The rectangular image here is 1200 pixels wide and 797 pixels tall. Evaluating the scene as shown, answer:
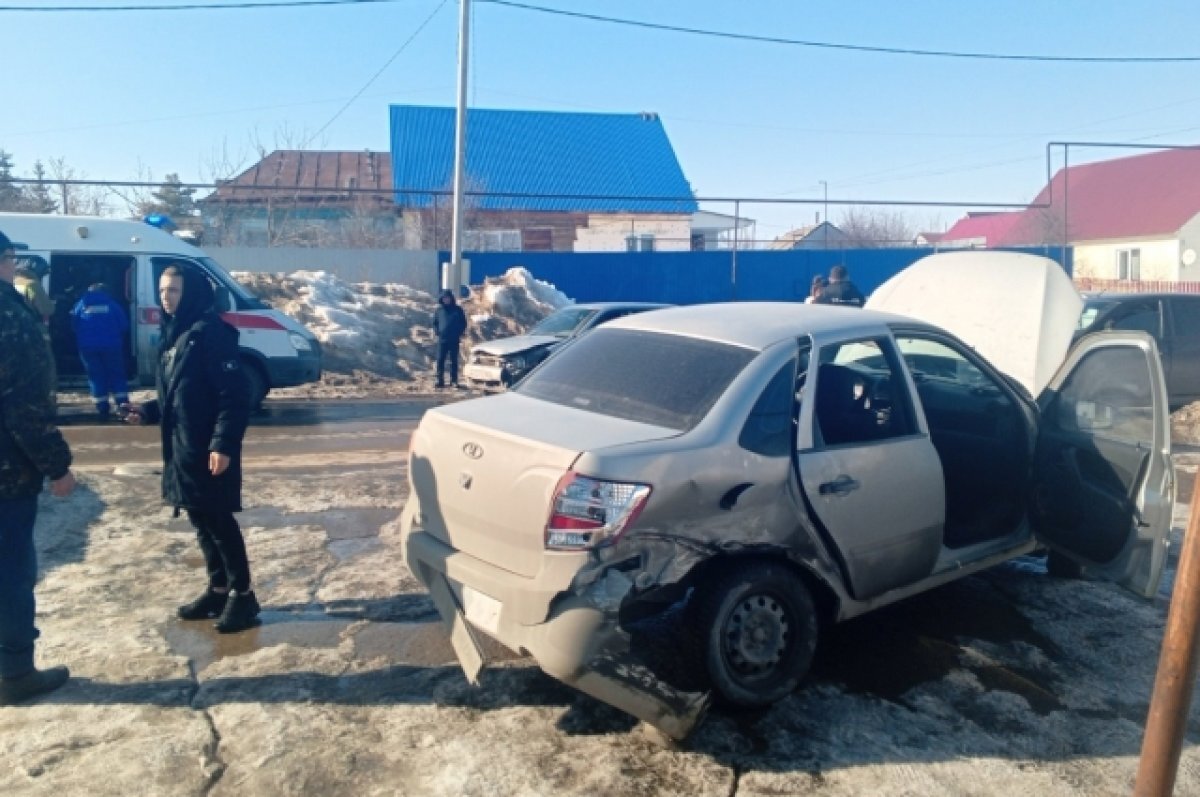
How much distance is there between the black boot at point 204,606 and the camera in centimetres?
529

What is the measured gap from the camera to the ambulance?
1212cm

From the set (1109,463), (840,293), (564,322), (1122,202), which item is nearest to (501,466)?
(1109,463)

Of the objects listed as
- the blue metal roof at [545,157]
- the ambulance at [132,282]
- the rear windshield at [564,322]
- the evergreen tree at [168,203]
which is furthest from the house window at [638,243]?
the ambulance at [132,282]

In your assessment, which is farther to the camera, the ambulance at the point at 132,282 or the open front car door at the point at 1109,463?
Result: the ambulance at the point at 132,282

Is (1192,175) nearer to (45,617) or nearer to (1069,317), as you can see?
(1069,317)

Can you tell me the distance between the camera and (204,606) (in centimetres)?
529

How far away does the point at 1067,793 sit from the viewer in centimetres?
381

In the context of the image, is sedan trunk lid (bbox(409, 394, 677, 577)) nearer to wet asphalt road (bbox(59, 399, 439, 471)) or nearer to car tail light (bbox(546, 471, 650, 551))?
car tail light (bbox(546, 471, 650, 551))

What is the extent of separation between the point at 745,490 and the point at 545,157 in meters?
33.7

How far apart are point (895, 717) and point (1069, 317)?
117 inches

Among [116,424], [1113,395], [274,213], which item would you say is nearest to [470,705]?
[1113,395]

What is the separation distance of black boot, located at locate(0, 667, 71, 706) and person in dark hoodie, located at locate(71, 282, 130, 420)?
8009 millimetres

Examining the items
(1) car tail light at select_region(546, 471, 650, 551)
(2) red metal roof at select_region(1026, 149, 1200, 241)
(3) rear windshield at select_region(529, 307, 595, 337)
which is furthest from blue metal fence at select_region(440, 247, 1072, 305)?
(2) red metal roof at select_region(1026, 149, 1200, 241)

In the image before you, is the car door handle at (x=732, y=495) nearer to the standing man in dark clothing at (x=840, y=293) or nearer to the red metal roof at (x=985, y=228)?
the standing man in dark clothing at (x=840, y=293)
